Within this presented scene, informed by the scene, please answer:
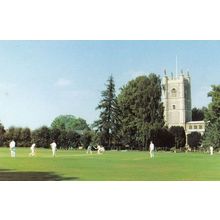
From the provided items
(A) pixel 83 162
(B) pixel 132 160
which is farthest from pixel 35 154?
(B) pixel 132 160

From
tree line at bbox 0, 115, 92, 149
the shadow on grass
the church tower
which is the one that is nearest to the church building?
the church tower

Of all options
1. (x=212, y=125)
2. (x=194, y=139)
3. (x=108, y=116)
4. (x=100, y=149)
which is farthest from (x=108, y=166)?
(x=194, y=139)

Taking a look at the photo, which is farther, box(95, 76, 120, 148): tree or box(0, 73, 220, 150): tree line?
box(0, 73, 220, 150): tree line

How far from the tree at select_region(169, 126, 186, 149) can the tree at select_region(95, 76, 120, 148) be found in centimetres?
221

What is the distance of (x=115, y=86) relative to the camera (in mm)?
18578

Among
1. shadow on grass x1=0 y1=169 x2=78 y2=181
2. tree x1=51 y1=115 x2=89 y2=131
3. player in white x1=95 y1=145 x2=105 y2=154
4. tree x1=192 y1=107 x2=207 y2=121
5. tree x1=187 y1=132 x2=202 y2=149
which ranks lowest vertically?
shadow on grass x1=0 y1=169 x2=78 y2=181

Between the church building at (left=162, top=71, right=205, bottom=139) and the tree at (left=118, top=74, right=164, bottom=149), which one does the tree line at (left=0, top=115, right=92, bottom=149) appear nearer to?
the tree at (left=118, top=74, right=164, bottom=149)

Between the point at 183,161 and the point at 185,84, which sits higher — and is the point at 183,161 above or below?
below

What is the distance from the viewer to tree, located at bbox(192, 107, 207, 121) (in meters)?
20.1
